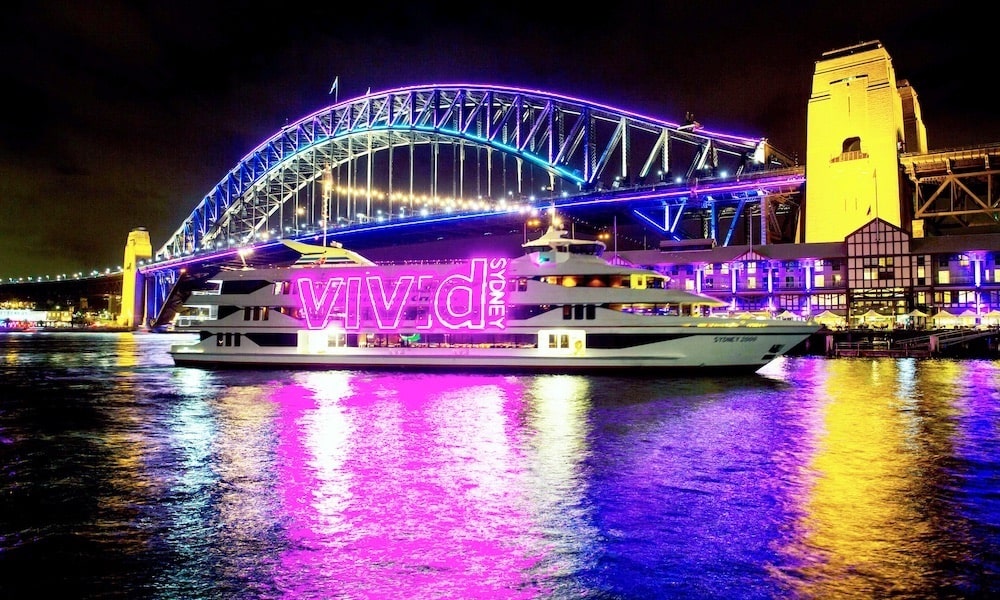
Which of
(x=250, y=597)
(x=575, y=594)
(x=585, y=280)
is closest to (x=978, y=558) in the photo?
(x=575, y=594)

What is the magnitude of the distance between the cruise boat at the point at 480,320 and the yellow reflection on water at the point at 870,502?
318 inches

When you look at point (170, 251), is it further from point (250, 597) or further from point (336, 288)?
point (250, 597)

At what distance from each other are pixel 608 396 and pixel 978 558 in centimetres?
1517

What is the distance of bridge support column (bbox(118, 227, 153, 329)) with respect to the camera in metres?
133

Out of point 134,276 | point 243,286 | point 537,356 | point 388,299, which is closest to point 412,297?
point 388,299

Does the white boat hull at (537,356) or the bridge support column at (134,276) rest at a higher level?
the bridge support column at (134,276)

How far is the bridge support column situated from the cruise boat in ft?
363

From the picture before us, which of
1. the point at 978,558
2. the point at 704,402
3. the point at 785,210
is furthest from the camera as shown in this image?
the point at 785,210

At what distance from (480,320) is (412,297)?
13.1ft

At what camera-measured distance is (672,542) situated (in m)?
8.17

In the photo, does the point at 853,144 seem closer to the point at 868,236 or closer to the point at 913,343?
the point at 868,236

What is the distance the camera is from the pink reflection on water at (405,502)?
7.03 meters

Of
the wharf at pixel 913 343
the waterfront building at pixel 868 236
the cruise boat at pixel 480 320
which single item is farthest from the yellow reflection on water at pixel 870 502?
the waterfront building at pixel 868 236

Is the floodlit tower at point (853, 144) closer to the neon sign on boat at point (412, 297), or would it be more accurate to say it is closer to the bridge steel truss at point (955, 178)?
the bridge steel truss at point (955, 178)
